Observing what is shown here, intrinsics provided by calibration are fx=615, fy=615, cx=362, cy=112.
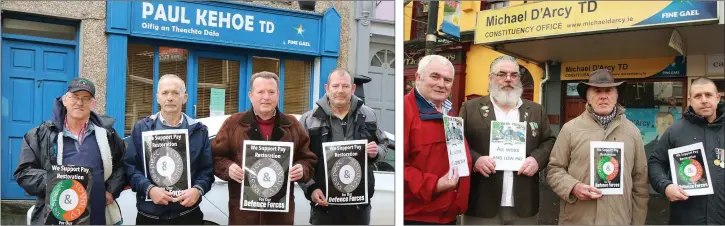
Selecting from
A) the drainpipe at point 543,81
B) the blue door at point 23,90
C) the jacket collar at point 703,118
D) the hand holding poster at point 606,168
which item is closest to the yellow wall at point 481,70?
the drainpipe at point 543,81

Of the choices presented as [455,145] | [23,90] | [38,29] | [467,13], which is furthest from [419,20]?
[23,90]

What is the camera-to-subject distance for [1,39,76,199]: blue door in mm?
3967

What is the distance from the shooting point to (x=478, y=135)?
4.06m

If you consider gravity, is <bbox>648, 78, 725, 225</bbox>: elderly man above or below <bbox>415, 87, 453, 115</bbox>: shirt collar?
below

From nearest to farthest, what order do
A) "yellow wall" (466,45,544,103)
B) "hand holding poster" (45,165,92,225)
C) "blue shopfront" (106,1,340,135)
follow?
1. "hand holding poster" (45,165,92,225)
2. "blue shopfront" (106,1,340,135)
3. "yellow wall" (466,45,544,103)

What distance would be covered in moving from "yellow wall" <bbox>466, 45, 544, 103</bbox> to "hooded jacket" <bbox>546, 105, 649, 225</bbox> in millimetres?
399

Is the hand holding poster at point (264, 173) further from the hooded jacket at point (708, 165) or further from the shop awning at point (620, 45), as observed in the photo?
the hooded jacket at point (708, 165)

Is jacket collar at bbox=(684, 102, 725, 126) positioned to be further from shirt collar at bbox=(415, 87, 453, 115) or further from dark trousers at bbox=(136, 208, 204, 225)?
dark trousers at bbox=(136, 208, 204, 225)

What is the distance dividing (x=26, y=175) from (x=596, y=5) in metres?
3.93

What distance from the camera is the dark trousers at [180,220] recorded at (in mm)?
3955

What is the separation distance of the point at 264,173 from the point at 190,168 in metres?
0.47

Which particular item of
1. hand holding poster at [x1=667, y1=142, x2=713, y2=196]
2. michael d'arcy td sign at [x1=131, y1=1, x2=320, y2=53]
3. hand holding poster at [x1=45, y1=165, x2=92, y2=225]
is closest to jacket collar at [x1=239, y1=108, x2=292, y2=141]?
michael d'arcy td sign at [x1=131, y1=1, x2=320, y2=53]

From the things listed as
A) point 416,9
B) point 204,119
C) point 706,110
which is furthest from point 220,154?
point 706,110

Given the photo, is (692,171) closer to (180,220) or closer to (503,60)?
(503,60)
